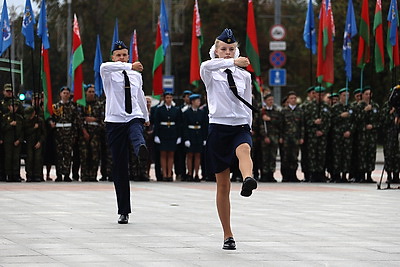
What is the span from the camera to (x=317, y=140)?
2194 centimetres

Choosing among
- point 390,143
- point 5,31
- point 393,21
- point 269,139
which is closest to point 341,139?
point 269,139

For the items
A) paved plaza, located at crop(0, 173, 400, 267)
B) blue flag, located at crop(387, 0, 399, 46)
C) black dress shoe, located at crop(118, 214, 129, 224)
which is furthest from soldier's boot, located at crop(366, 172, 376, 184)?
black dress shoe, located at crop(118, 214, 129, 224)

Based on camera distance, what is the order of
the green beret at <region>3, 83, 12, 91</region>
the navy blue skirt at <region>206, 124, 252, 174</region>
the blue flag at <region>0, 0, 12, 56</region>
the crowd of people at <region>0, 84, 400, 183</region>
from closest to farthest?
1. the navy blue skirt at <region>206, 124, 252, 174</region>
2. the green beret at <region>3, 83, 12, 91</region>
3. the crowd of people at <region>0, 84, 400, 183</region>
4. the blue flag at <region>0, 0, 12, 56</region>

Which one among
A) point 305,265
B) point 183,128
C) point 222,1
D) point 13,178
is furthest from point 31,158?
point 222,1

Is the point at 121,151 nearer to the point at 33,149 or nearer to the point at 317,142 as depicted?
the point at 33,149

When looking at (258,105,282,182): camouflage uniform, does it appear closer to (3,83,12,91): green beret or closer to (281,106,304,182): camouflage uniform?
(281,106,304,182): camouflage uniform

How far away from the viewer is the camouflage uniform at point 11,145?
20.7 m

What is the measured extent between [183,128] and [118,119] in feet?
32.8

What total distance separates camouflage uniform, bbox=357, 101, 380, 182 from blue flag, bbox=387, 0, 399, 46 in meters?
1.38

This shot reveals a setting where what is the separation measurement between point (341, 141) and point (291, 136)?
3.29 feet

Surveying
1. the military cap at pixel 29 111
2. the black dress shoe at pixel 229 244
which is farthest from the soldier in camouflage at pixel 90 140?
the black dress shoe at pixel 229 244

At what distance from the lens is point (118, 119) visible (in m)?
12.1

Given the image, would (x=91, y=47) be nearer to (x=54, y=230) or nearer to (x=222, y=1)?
(x=222, y=1)

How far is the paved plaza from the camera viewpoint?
29.5 feet
